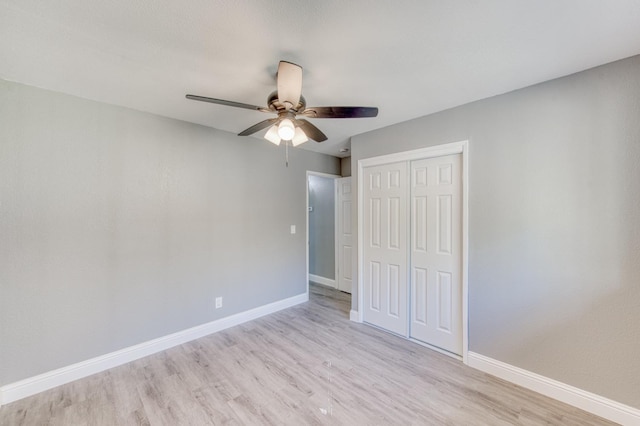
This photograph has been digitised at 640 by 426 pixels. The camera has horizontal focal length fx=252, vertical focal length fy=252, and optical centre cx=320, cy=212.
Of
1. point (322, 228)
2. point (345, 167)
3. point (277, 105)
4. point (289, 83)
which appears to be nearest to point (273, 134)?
point (277, 105)

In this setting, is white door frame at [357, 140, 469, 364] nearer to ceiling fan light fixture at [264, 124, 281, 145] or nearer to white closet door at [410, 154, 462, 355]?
white closet door at [410, 154, 462, 355]

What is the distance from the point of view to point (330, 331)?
303 centimetres

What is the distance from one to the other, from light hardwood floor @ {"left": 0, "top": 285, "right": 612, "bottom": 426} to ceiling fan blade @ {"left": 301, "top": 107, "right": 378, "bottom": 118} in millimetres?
2138

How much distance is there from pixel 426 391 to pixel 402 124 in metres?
2.58

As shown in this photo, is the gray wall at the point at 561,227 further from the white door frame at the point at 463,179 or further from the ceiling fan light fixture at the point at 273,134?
the ceiling fan light fixture at the point at 273,134

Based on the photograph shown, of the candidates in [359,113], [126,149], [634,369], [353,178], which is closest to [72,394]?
[126,149]

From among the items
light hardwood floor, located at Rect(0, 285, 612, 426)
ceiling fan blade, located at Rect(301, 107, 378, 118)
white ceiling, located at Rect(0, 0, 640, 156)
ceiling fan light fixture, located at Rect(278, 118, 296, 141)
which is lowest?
light hardwood floor, located at Rect(0, 285, 612, 426)

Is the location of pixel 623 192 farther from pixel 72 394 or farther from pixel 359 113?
pixel 72 394

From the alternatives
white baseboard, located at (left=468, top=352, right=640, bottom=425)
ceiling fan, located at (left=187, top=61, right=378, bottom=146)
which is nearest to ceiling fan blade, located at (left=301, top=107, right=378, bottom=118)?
ceiling fan, located at (left=187, top=61, right=378, bottom=146)

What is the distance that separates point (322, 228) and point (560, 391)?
12.0 ft

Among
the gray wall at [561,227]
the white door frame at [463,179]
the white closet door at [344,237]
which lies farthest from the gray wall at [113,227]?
the gray wall at [561,227]

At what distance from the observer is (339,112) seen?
179cm

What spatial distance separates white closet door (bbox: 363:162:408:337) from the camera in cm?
290

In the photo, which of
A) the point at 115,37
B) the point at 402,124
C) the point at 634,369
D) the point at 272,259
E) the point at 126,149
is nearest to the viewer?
the point at 115,37
